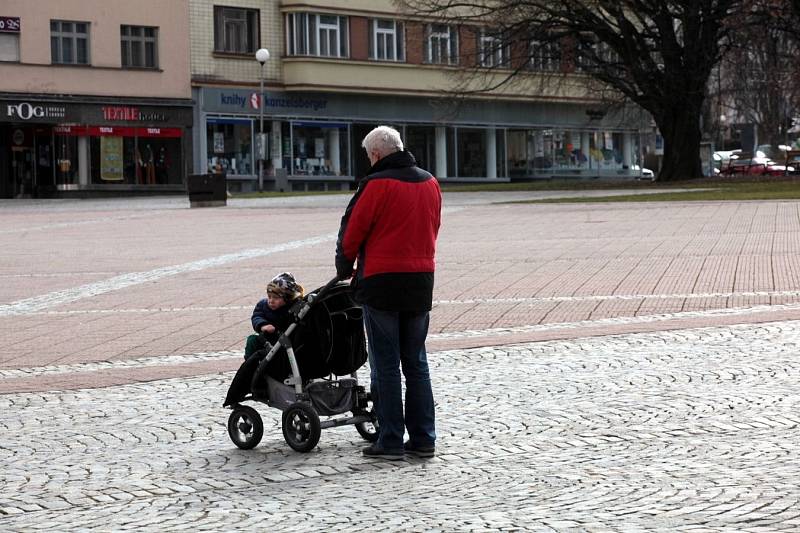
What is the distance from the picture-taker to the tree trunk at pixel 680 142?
152 ft

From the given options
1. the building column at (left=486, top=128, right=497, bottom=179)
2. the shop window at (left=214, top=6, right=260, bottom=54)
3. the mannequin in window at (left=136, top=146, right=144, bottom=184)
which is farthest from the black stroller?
the building column at (left=486, top=128, right=497, bottom=179)

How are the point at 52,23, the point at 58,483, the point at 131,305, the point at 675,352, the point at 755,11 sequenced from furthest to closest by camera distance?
1. the point at 52,23
2. the point at 755,11
3. the point at 131,305
4. the point at 675,352
5. the point at 58,483

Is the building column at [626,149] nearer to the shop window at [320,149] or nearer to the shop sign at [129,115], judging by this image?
the shop window at [320,149]

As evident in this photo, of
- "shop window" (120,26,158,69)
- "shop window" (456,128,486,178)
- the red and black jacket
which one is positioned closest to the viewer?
the red and black jacket

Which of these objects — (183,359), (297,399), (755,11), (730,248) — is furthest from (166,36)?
(297,399)

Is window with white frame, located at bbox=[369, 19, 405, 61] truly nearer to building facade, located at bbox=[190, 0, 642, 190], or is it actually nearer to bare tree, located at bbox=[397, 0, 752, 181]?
building facade, located at bbox=[190, 0, 642, 190]

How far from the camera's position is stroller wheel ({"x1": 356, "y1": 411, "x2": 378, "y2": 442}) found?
8.27m

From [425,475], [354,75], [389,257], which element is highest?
[354,75]

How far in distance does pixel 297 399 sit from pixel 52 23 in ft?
155

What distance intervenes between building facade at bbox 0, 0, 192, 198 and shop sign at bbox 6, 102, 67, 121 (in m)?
0.03

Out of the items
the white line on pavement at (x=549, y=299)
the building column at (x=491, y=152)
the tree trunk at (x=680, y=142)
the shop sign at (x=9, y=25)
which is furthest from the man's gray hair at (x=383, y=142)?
the building column at (x=491, y=152)

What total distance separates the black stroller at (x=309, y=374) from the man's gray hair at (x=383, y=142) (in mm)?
710

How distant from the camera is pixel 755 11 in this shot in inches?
1661

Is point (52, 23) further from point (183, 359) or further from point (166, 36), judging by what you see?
point (183, 359)
